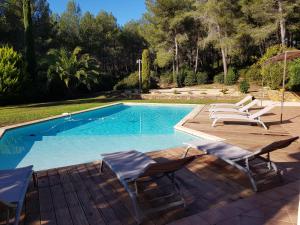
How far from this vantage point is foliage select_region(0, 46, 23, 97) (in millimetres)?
14883

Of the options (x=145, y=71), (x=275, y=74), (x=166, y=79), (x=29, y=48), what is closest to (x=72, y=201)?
(x=275, y=74)

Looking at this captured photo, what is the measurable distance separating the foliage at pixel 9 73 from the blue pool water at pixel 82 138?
521 cm

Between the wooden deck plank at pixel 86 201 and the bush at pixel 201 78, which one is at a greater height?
the bush at pixel 201 78

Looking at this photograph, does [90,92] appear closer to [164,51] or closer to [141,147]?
[164,51]

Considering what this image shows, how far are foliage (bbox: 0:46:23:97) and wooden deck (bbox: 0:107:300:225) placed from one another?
12.2 m

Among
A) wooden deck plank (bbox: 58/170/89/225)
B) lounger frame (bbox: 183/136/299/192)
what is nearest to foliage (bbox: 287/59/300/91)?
lounger frame (bbox: 183/136/299/192)

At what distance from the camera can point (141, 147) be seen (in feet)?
25.8

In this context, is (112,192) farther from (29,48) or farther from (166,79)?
(166,79)

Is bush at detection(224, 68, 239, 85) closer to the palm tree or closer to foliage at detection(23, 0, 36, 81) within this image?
the palm tree

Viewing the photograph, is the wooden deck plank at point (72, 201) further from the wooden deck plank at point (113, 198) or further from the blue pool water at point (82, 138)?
the blue pool water at point (82, 138)

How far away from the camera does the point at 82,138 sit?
9281 mm

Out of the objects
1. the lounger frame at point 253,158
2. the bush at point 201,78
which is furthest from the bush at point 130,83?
the lounger frame at point 253,158

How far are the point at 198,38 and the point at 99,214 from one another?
2756 centimetres

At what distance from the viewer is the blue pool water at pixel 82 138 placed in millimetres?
7216
